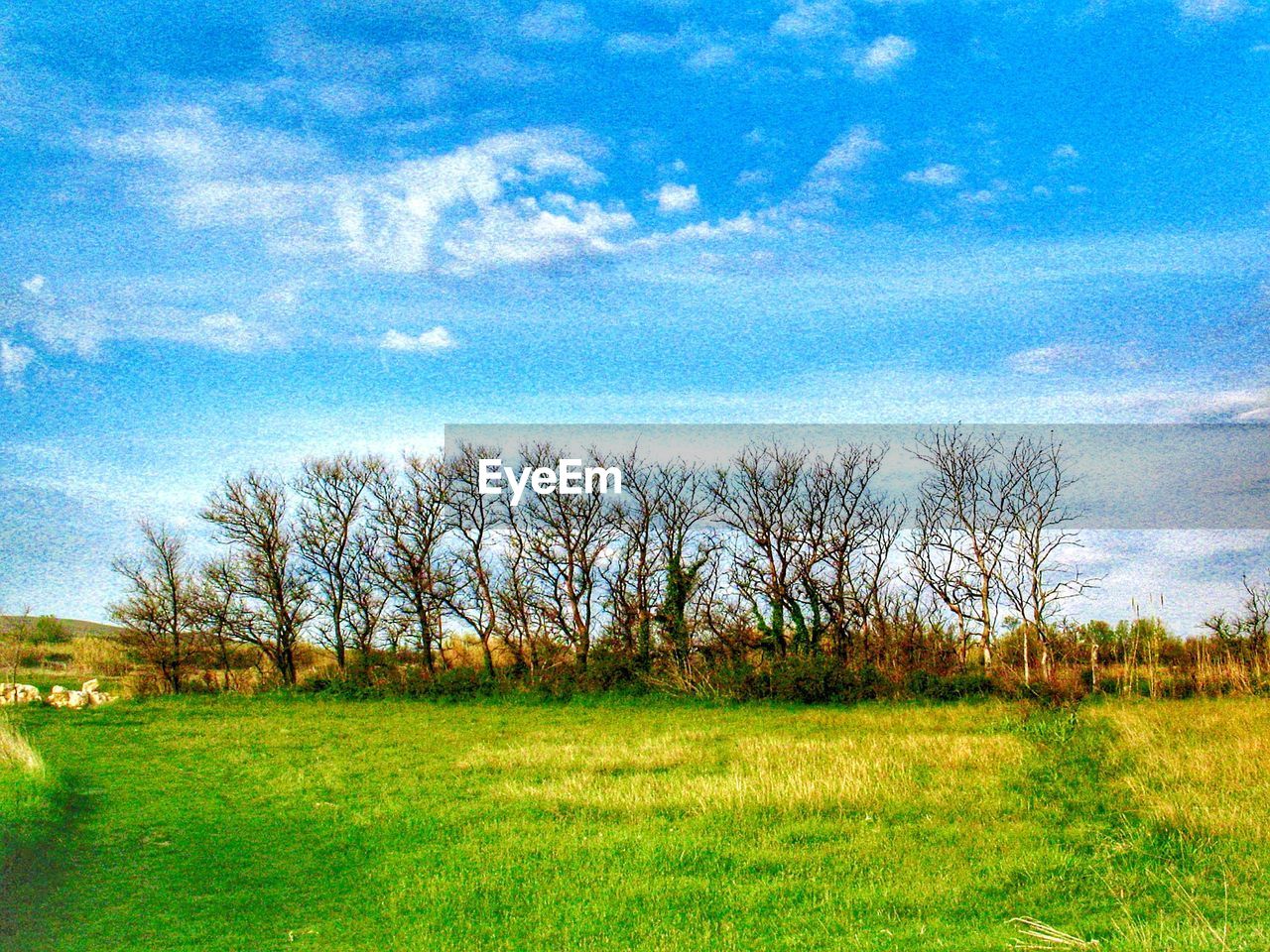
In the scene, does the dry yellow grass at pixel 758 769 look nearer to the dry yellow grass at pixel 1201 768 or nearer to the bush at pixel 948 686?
the dry yellow grass at pixel 1201 768

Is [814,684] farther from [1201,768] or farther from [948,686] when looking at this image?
[1201,768]

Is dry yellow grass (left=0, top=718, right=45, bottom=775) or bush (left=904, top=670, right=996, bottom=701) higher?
dry yellow grass (left=0, top=718, right=45, bottom=775)

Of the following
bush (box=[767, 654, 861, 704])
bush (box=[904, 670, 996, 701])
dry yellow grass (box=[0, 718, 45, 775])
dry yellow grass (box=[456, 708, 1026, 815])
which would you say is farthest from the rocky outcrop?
bush (box=[904, 670, 996, 701])

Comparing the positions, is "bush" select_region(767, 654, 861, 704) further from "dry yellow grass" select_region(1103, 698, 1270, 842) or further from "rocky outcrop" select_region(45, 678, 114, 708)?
"rocky outcrop" select_region(45, 678, 114, 708)

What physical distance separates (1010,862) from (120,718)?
69.9 feet

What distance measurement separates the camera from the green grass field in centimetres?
748

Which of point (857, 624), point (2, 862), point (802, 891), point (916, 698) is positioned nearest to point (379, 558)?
point (857, 624)

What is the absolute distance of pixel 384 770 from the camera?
14.6 metres

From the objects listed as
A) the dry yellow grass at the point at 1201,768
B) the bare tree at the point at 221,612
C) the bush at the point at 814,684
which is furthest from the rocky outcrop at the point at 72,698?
the dry yellow grass at the point at 1201,768

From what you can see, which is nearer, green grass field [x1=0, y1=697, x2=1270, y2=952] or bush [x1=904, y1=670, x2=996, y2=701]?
green grass field [x1=0, y1=697, x2=1270, y2=952]

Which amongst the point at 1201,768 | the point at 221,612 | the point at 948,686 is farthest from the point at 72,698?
the point at 1201,768

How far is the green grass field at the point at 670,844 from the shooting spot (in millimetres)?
7477

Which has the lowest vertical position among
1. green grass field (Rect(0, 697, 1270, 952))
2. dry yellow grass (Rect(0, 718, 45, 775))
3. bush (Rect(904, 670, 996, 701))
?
bush (Rect(904, 670, 996, 701))

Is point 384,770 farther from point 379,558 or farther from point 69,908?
point 379,558
